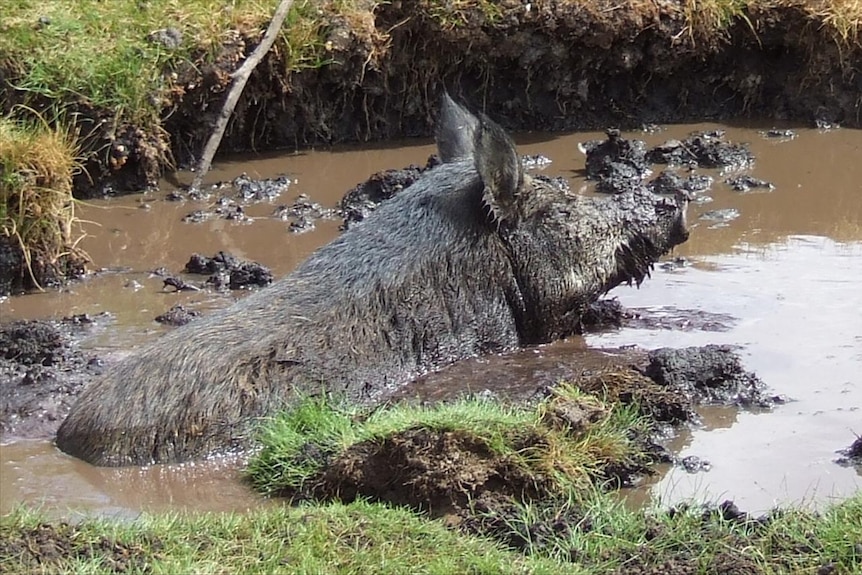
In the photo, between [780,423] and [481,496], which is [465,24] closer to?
[780,423]

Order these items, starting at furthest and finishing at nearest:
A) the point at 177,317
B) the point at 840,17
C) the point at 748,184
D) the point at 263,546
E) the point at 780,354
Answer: the point at 840,17
the point at 748,184
the point at 177,317
the point at 780,354
the point at 263,546

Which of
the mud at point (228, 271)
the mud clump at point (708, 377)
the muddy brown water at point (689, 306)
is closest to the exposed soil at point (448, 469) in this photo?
the muddy brown water at point (689, 306)

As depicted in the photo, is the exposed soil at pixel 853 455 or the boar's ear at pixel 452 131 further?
the boar's ear at pixel 452 131

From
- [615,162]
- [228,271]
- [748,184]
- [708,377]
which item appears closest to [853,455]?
[708,377]

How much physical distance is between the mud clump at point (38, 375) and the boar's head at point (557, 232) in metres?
2.18

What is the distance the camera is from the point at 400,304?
23.7 feet

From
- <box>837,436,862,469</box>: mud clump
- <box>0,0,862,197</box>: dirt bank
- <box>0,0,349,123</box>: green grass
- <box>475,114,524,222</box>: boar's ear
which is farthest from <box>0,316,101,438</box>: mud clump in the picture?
<box>837,436,862,469</box>: mud clump

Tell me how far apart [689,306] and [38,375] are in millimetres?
3593

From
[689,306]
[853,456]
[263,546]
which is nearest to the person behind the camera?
[263,546]

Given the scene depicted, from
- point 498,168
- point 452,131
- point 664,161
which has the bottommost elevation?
point 664,161

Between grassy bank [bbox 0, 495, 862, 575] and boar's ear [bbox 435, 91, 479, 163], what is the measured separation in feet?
10.4

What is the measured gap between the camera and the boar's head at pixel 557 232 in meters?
7.59

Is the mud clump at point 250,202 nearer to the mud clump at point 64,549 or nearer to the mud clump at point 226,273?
the mud clump at point 226,273

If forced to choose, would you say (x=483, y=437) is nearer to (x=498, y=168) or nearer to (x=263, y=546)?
(x=263, y=546)
